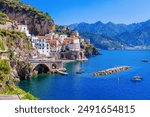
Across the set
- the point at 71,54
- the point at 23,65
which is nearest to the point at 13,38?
the point at 23,65

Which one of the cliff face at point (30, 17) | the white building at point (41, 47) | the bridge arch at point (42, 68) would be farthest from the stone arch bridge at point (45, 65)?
the cliff face at point (30, 17)

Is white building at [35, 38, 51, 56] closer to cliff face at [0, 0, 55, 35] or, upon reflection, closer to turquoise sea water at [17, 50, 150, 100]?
turquoise sea water at [17, 50, 150, 100]

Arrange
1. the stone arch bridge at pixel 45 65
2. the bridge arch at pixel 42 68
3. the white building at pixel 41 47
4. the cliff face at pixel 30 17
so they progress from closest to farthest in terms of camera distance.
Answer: the stone arch bridge at pixel 45 65 → the bridge arch at pixel 42 68 → the white building at pixel 41 47 → the cliff face at pixel 30 17

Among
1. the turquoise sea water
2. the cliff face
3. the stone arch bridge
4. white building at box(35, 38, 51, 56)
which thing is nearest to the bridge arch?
the stone arch bridge

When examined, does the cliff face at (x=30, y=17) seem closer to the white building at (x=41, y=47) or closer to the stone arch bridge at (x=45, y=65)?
the white building at (x=41, y=47)

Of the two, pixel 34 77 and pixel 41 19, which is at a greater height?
pixel 41 19

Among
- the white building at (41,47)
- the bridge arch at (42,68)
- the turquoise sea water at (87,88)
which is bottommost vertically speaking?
the turquoise sea water at (87,88)

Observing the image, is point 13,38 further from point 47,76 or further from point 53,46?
point 53,46

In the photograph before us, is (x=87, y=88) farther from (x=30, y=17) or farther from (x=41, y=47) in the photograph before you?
(x=30, y=17)
